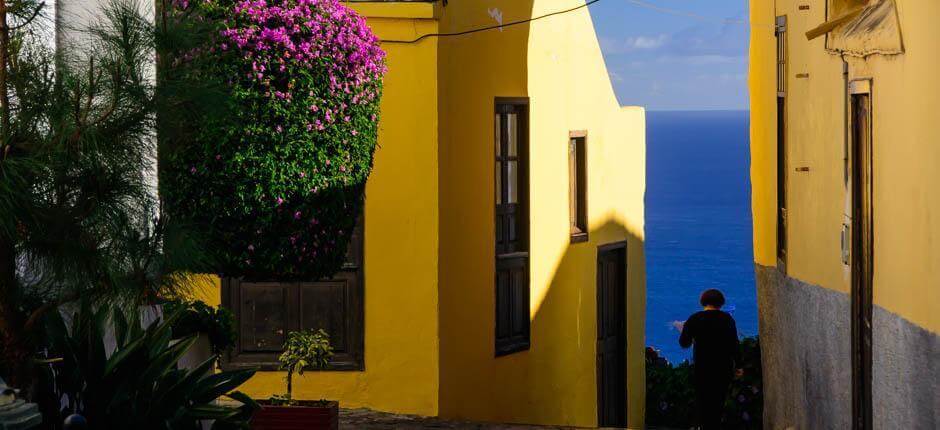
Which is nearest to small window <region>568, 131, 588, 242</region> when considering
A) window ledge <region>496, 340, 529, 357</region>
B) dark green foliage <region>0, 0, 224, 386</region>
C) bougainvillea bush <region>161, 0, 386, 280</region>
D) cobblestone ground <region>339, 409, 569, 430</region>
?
window ledge <region>496, 340, 529, 357</region>

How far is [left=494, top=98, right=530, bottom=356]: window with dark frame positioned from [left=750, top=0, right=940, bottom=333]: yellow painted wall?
90.5 inches

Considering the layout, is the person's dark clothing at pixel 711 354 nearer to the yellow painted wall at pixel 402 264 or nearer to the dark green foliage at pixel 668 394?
the yellow painted wall at pixel 402 264

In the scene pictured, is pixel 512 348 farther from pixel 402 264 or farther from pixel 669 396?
pixel 669 396

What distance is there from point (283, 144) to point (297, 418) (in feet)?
5.90

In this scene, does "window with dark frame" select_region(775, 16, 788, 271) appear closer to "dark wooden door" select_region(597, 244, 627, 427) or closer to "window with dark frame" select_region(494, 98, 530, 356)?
"window with dark frame" select_region(494, 98, 530, 356)

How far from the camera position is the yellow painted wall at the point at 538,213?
14.5 metres

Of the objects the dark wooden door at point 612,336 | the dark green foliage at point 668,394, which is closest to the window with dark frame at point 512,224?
the dark wooden door at point 612,336

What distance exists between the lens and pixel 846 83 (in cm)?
974

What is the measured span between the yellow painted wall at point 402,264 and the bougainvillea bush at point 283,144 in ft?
8.70

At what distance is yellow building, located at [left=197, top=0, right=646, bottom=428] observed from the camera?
13.9 meters

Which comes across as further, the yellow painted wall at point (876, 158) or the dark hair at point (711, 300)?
the dark hair at point (711, 300)

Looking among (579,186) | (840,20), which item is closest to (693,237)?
(579,186)

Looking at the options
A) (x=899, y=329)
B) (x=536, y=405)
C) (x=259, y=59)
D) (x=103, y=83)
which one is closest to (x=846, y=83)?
(x=899, y=329)

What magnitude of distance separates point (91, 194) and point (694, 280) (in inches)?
1997
